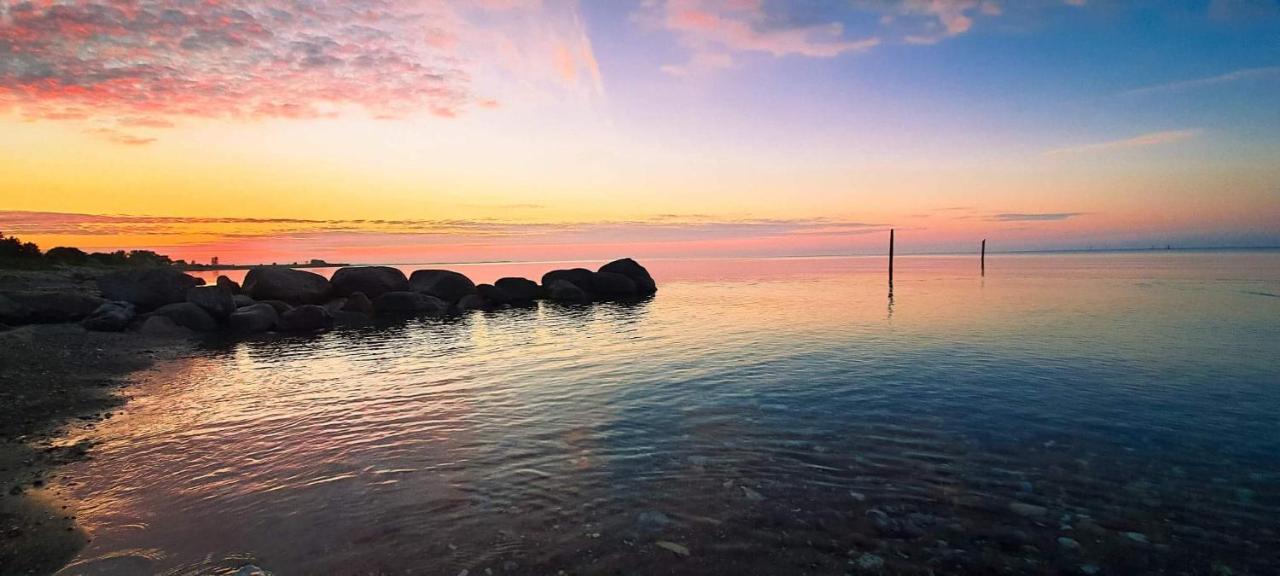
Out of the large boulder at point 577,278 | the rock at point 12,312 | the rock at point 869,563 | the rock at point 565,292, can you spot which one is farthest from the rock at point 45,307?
the rock at point 869,563

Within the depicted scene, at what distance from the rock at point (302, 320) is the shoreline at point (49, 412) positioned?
4.97 metres

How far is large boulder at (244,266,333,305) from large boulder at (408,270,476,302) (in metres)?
5.99

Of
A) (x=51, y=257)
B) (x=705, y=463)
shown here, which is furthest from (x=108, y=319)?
(x=51, y=257)

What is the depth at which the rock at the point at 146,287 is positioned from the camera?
88.6ft

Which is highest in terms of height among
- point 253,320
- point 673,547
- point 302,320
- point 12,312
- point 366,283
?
point 12,312

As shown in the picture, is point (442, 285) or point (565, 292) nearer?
point (442, 285)

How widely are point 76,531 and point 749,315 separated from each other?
26.4 metres

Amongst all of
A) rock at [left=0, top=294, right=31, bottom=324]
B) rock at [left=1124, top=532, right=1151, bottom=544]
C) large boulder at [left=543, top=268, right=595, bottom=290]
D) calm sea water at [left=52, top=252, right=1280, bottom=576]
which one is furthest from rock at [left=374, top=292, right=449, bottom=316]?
rock at [left=1124, top=532, right=1151, bottom=544]

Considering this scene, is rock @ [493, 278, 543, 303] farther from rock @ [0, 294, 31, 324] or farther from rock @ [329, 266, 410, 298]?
rock @ [0, 294, 31, 324]

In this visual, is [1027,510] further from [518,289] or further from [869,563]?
[518,289]

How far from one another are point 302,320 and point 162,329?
17.3 ft

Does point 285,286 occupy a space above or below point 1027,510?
above

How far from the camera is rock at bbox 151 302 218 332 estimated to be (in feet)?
84.1

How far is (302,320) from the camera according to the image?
2738 centimetres
